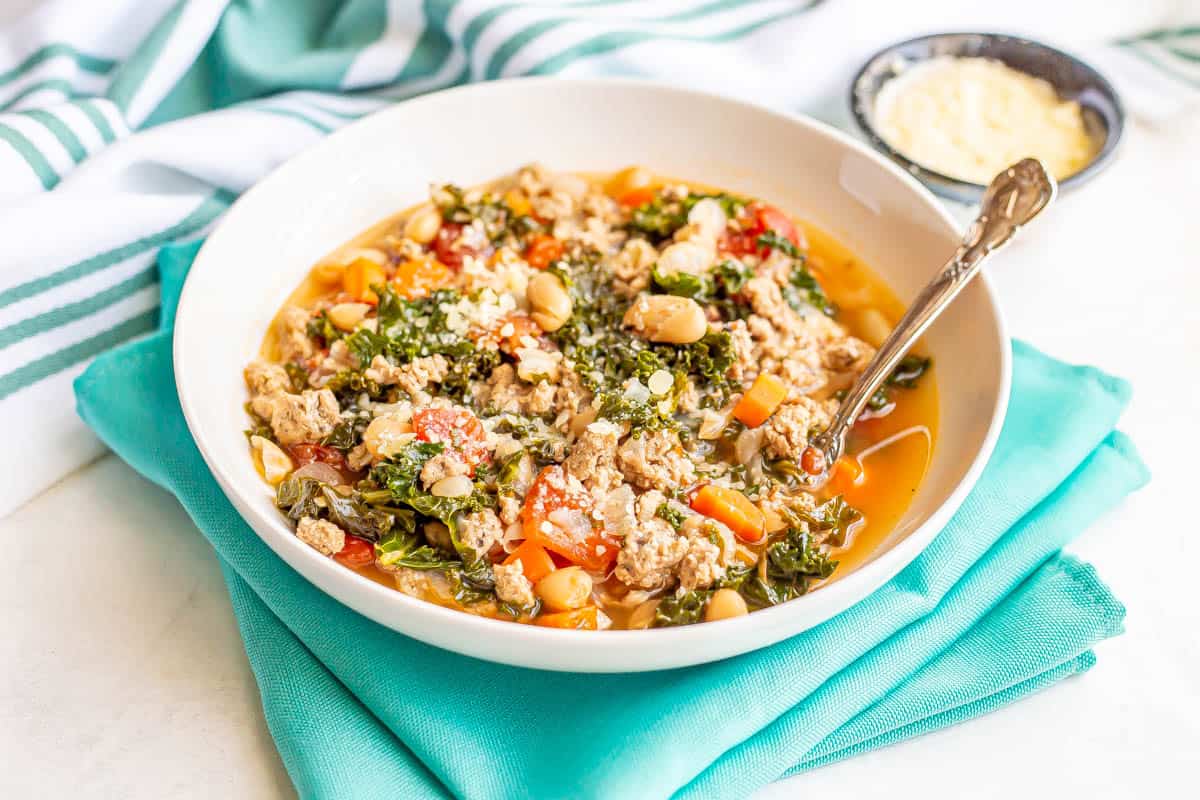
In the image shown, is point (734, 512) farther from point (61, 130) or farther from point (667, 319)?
point (61, 130)

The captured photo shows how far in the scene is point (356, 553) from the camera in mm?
3424

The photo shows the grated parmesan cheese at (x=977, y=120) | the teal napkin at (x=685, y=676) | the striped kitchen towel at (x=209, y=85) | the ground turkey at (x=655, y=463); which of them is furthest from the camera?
the grated parmesan cheese at (x=977, y=120)

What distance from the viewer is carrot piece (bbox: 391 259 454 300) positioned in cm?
423

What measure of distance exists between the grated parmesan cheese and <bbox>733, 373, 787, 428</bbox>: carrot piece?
1.84 m

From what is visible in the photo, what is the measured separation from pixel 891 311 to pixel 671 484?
1359 millimetres

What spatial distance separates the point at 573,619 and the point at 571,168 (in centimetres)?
239

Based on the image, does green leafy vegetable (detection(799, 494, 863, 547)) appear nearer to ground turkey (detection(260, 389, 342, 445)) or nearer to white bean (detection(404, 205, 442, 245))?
ground turkey (detection(260, 389, 342, 445))

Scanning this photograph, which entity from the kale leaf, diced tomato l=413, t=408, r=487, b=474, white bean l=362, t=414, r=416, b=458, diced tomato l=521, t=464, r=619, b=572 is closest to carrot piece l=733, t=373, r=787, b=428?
diced tomato l=521, t=464, r=619, b=572

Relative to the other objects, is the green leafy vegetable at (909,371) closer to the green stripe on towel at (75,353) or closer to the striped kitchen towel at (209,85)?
the striped kitchen towel at (209,85)

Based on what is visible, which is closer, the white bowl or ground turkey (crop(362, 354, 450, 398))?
the white bowl

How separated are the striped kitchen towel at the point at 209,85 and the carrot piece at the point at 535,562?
195cm

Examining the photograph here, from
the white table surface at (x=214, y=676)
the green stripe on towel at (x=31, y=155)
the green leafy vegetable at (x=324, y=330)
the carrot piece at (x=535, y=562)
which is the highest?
the green stripe on towel at (x=31, y=155)

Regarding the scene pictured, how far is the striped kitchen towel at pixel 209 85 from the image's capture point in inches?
165

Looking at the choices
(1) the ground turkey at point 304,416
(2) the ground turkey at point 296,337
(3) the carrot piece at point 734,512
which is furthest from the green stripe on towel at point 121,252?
(3) the carrot piece at point 734,512
